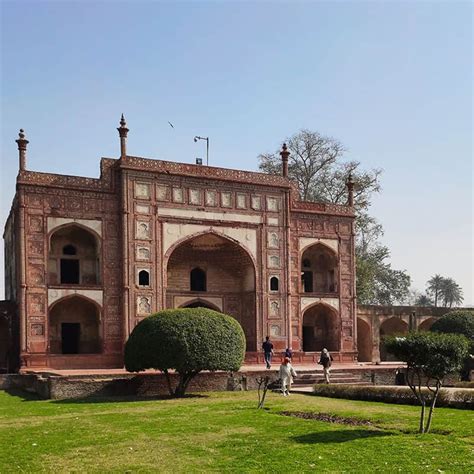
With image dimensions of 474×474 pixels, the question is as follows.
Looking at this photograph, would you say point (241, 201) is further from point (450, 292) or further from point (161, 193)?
point (450, 292)

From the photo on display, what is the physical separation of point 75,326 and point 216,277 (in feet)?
21.7

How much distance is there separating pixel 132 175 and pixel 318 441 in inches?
732

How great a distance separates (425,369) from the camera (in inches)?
444

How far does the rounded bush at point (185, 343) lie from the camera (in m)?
18.1

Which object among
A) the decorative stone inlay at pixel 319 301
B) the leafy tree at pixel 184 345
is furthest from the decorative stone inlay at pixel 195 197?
A: the leafy tree at pixel 184 345

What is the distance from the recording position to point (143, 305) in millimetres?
26938

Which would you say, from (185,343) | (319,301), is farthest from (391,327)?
(185,343)

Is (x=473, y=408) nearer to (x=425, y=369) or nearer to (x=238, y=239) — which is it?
(x=425, y=369)

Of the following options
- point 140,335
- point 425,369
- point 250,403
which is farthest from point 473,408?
point 140,335

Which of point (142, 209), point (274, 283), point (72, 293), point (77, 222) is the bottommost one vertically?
point (72, 293)

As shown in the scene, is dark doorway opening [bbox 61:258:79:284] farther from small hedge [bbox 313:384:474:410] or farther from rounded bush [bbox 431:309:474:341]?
rounded bush [bbox 431:309:474:341]

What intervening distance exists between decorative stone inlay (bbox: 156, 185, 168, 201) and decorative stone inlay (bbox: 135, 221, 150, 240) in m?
1.16

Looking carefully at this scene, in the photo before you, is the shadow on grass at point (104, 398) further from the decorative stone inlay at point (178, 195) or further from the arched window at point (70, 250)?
the decorative stone inlay at point (178, 195)

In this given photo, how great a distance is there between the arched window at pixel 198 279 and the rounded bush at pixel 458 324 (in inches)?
400
